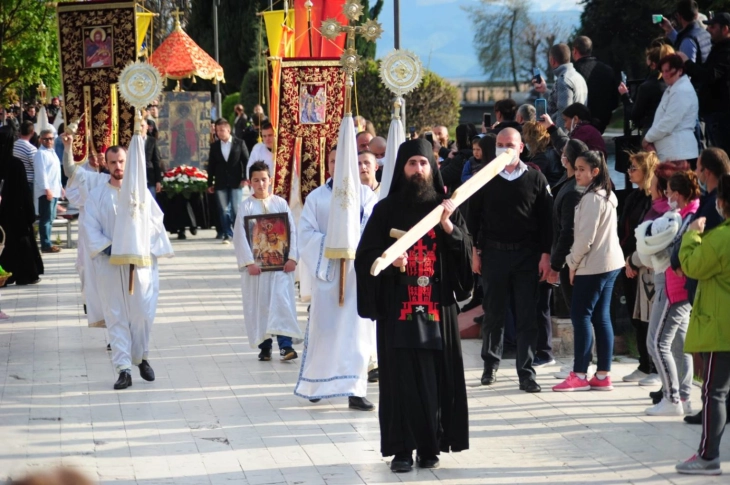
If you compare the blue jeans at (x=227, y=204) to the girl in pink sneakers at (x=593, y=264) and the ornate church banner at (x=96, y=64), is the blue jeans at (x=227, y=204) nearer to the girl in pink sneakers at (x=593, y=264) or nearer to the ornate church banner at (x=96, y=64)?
the ornate church banner at (x=96, y=64)

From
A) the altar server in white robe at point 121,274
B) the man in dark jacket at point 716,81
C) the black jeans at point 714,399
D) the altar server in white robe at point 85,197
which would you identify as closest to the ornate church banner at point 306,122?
the altar server in white robe at point 85,197

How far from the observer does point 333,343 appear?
9.17m

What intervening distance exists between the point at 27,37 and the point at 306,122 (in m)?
17.1

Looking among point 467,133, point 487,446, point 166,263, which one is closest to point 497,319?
point 487,446

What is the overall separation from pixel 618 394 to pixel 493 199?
1.85 meters

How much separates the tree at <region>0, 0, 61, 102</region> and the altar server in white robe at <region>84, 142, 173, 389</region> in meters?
17.5

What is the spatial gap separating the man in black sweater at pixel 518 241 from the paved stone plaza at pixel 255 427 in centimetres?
52

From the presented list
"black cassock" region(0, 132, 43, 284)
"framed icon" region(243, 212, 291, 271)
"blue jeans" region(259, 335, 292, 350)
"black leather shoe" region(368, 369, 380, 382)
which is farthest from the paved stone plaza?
"black cassock" region(0, 132, 43, 284)

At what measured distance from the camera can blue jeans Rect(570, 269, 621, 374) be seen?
9461mm

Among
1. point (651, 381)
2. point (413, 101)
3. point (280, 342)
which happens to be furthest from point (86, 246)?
point (413, 101)

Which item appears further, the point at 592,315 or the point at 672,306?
the point at 592,315

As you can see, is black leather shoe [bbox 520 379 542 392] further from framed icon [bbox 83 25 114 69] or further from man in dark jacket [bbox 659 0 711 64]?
framed icon [bbox 83 25 114 69]

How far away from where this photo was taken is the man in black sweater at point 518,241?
9539mm

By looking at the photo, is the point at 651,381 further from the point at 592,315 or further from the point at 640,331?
the point at 592,315
